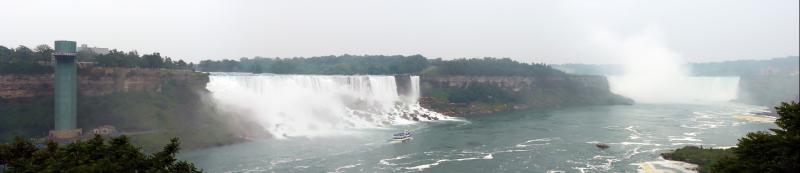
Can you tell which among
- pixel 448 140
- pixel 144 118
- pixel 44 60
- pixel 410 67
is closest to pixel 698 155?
pixel 448 140

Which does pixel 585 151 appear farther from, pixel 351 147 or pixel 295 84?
pixel 295 84

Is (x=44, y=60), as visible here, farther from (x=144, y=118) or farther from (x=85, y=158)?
(x=85, y=158)

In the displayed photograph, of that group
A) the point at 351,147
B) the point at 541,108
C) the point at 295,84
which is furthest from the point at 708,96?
the point at 351,147

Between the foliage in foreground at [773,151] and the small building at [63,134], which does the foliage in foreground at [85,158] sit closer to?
the foliage in foreground at [773,151]

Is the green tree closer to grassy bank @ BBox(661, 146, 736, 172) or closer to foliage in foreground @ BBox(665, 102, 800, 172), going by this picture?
foliage in foreground @ BBox(665, 102, 800, 172)

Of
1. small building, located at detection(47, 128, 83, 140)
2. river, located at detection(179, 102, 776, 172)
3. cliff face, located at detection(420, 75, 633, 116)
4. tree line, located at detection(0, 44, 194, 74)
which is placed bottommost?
river, located at detection(179, 102, 776, 172)

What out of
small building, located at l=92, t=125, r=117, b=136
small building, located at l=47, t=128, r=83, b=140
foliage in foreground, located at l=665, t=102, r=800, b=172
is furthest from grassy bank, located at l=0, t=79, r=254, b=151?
foliage in foreground, located at l=665, t=102, r=800, b=172
